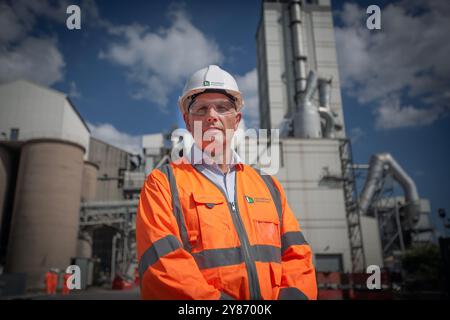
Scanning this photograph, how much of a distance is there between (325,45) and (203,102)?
37.2 meters

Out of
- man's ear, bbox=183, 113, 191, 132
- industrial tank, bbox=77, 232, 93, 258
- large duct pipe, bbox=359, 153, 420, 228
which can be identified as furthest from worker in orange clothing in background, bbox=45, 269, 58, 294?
large duct pipe, bbox=359, 153, 420, 228

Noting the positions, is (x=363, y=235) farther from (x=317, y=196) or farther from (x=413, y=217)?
(x=413, y=217)

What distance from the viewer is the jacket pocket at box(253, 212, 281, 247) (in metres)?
1.79

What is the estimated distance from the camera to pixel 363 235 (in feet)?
83.8

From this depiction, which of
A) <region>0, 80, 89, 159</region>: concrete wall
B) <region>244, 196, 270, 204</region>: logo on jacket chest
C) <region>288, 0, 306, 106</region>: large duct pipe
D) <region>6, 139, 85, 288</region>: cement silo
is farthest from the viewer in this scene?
<region>288, 0, 306, 106</region>: large duct pipe

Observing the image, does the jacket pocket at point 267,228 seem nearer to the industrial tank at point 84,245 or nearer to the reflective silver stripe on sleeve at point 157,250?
the reflective silver stripe on sleeve at point 157,250

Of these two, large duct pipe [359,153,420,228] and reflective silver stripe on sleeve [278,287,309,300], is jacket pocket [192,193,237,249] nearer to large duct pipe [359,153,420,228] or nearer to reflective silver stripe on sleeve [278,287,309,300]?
reflective silver stripe on sleeve [278,287,309,300]

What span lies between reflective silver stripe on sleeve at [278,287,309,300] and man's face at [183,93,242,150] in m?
0.96

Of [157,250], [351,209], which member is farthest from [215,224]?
[351,209]

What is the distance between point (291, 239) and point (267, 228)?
0.20 metres

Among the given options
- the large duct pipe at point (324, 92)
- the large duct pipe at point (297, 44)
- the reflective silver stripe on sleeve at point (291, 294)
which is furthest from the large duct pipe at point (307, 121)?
the reflective silver stripe on sleeve at point (291, 294)

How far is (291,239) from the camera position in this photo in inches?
75.7

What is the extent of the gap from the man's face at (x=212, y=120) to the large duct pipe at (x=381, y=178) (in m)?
29.7

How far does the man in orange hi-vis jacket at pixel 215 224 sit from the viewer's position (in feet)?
5.06
